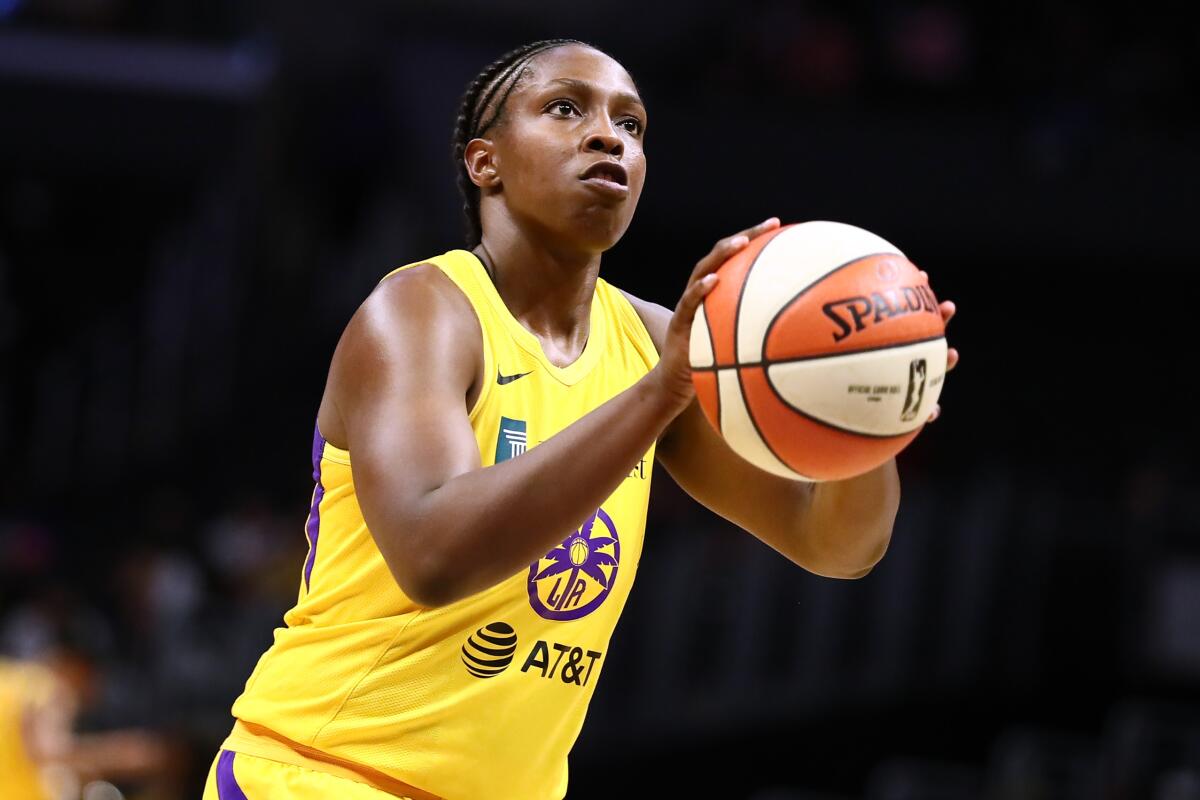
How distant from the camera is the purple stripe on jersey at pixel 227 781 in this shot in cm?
336

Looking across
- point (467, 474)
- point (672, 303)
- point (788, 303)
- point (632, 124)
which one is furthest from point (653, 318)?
point (672, 303)

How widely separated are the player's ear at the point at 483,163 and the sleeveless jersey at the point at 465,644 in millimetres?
200

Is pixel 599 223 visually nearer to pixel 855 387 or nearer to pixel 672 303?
pixel 855 387

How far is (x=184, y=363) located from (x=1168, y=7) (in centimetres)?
1009

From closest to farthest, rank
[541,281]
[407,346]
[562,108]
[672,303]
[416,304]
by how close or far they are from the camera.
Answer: [407,346] → [416,304] → [562,108] → [541,281] → [672,303]

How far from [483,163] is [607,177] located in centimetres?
37

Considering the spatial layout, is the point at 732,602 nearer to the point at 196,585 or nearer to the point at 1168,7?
the point at 196,585

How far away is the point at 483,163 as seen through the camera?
3.60m

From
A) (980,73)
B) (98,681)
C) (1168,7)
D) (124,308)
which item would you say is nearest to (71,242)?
(124,308)

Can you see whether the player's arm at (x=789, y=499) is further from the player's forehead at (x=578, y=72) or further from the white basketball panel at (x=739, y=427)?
the player's forehead at (x=578, y=72)

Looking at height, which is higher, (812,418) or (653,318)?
(653,318)

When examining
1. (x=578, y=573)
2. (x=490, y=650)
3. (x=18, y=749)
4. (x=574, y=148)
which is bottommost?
(x=18, y=749)

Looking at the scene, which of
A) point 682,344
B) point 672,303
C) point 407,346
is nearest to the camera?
point 682,344

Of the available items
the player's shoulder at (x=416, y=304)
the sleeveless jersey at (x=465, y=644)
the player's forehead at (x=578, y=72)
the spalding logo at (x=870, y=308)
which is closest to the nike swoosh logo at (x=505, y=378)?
the sleeveless jersey at (x=465, y=644)
